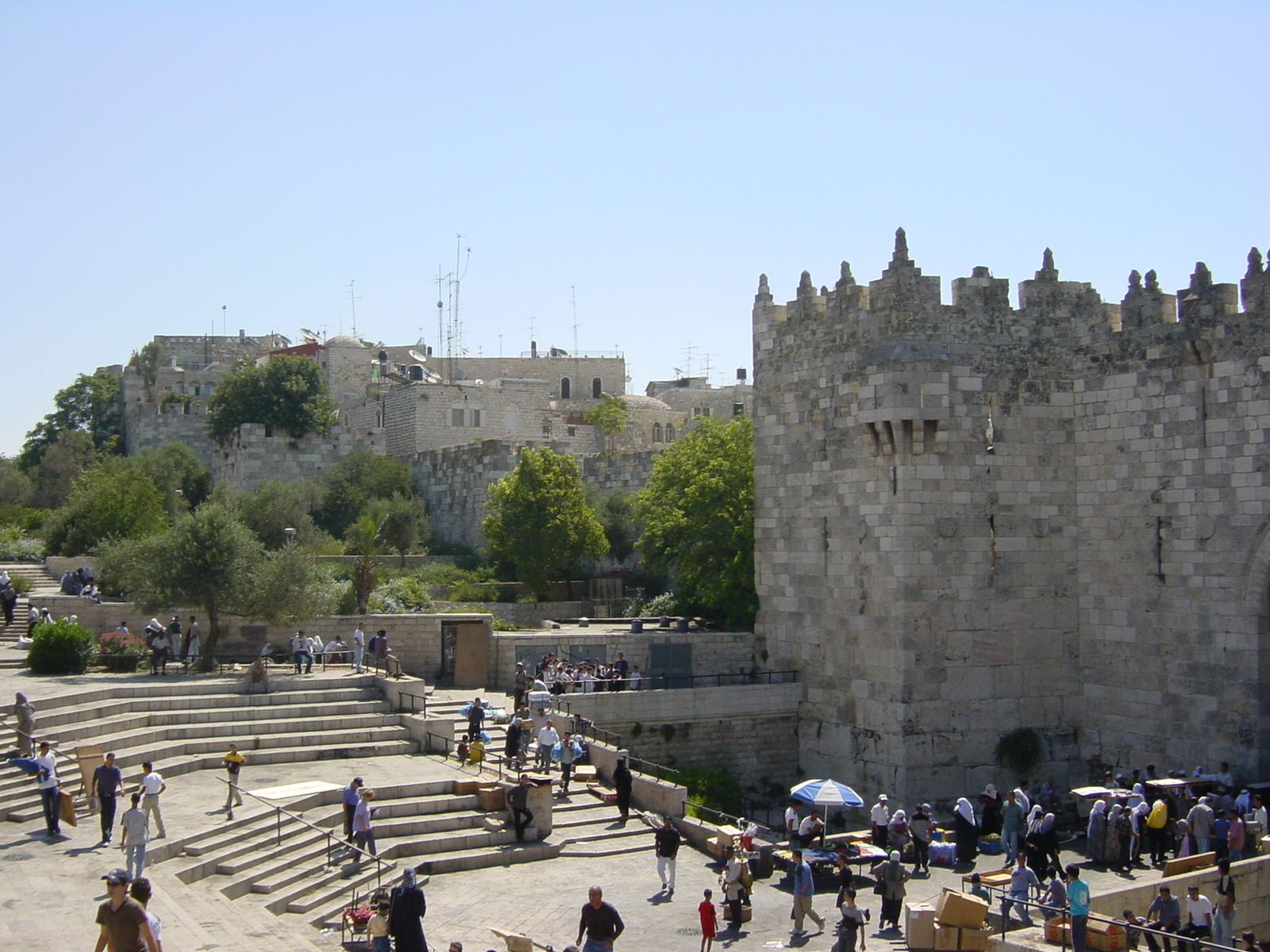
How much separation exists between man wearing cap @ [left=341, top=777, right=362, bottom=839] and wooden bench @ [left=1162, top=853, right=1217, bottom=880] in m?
9.32

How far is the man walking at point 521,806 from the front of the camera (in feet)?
56.4

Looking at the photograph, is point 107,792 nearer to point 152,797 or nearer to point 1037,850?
point 152,797

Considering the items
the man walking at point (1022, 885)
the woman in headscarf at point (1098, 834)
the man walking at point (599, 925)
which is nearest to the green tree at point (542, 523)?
the woman in headscarf at point (1098, 834)

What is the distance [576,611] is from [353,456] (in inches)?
449

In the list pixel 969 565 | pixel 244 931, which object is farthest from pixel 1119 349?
pixel 244 931

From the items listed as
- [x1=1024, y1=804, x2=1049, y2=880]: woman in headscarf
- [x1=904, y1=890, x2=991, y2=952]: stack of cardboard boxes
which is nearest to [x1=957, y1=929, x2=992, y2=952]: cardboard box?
[x1=904, y1=890, x2=991, y2=952]: stack of cardboard boxes

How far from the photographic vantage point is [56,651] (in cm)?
2208

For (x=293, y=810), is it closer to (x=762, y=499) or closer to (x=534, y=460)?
(x=762, y=499)

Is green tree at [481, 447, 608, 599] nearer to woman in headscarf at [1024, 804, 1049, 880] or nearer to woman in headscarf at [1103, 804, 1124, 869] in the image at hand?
woman in headscarf at [1103, 804, 1124, 869]

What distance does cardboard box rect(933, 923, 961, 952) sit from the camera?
14.0m

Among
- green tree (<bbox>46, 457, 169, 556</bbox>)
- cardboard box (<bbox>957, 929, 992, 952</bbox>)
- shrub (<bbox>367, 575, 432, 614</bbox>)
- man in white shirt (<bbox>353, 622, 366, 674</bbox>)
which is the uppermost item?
green tree (<bbox>46, 457, 169, 556</bbox>)

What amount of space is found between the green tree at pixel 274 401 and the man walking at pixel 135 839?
1116 inches

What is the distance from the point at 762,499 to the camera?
24688 millimetres

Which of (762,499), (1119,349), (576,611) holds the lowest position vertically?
(576,611)
